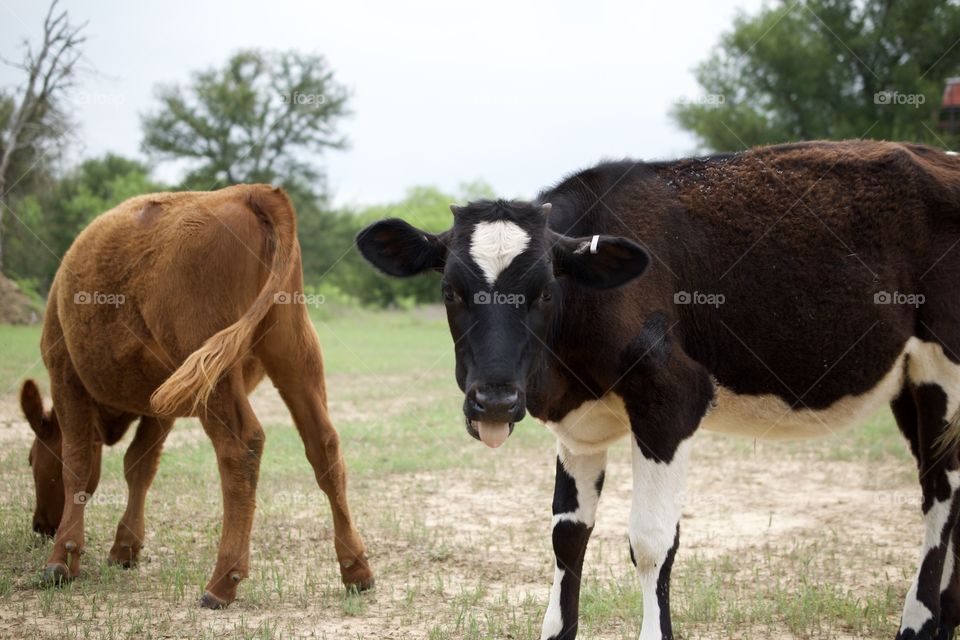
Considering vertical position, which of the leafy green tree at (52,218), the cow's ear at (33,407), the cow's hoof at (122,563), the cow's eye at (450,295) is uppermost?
the leafy green tree at (52,218)

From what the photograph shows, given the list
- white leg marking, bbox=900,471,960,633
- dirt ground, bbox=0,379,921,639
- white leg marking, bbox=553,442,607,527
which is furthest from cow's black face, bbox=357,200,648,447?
white leg marking, bbox=900,471,960,633

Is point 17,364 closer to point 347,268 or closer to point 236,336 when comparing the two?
point 236,336

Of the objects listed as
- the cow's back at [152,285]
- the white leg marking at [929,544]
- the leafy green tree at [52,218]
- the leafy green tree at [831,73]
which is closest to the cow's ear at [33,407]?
the cow's back at [152,285]

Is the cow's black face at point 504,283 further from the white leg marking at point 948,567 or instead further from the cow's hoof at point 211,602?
the white leg marking at point 948,567

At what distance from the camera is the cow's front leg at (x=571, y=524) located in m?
5.39

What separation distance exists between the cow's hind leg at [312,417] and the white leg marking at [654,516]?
2156mm

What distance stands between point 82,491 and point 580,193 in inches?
165

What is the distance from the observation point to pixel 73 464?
6879 mm

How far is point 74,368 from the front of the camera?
702 cm

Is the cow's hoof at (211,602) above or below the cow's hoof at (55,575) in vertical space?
above

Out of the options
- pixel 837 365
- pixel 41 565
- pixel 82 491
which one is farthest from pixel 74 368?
pixel 837 365

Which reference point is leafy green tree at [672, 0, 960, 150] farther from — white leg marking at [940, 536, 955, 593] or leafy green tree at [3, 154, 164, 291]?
leafy green tree at [3, 154, 164, 291]

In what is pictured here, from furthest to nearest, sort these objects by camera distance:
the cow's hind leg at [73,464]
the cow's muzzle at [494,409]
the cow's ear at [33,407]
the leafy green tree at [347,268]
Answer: the leafy green tree at [347,268] < the cow's ear at [33,407] < the cow's hind leg at [73,464] < the cow's muzzle at [494,409]

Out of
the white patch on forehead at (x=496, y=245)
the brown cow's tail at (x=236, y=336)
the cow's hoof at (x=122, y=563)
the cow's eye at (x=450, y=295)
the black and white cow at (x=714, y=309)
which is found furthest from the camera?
the cow's hoof at (x=122, y=563)
